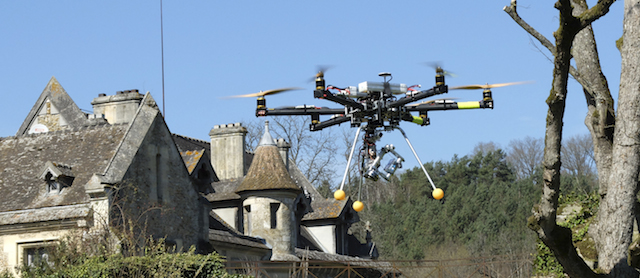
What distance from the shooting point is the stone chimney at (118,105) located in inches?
1141

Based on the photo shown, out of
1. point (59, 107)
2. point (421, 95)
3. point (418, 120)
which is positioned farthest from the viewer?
point (59, 107)

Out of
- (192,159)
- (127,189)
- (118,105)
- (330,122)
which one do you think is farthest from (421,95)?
(118,105)

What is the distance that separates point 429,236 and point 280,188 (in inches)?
1237

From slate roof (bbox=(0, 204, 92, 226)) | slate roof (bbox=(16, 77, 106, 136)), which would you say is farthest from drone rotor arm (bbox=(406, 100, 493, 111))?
slate roof (bbox=(16, 77, 106, 136))

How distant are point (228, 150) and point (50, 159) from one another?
12.8 m

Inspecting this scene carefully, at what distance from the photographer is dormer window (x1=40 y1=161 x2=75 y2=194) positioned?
19.9 m

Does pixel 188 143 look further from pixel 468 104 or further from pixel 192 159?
pixel 468 104

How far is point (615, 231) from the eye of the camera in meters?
10.3

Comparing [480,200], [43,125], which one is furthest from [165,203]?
[480,200]

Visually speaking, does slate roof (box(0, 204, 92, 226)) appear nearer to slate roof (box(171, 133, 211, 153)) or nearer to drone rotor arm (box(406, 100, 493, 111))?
drone rotor arm (box(406, 100, 493, 111))

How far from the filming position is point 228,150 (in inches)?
1334

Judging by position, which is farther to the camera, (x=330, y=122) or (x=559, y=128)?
(x=330, y=122)

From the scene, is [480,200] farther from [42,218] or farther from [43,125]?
[42,218]

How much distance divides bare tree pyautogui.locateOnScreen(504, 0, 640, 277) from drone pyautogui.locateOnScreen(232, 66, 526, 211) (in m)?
2.13
